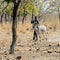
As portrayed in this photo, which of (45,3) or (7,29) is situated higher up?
(45,3)

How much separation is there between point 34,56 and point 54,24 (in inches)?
992

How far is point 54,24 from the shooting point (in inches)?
1508

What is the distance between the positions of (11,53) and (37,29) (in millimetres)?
9286

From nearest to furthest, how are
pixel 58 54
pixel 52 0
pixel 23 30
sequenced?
1. pixel 58 54
2. pixel 23 30
3. pixel 52 0

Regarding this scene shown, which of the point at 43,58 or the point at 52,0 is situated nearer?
the point at 43,58

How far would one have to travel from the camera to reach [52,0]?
53438mm

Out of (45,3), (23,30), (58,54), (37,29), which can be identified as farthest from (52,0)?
(58,54)

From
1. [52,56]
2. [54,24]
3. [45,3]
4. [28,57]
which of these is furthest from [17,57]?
[45,3]

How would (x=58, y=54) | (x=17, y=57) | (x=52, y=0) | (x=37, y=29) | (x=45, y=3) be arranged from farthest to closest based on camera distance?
(x=45, y=3), (x=52, y=0), (x=37, y=29), (x=58, y=54), (x=17, y=57)

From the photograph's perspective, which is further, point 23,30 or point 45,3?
point 45,3

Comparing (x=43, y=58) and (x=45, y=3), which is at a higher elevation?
(x=45, y=3)

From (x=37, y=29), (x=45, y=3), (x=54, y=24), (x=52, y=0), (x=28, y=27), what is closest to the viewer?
(x=37, y=29)

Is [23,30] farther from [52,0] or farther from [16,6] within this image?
[52,0]

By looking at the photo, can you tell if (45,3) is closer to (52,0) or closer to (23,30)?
(52,0)
